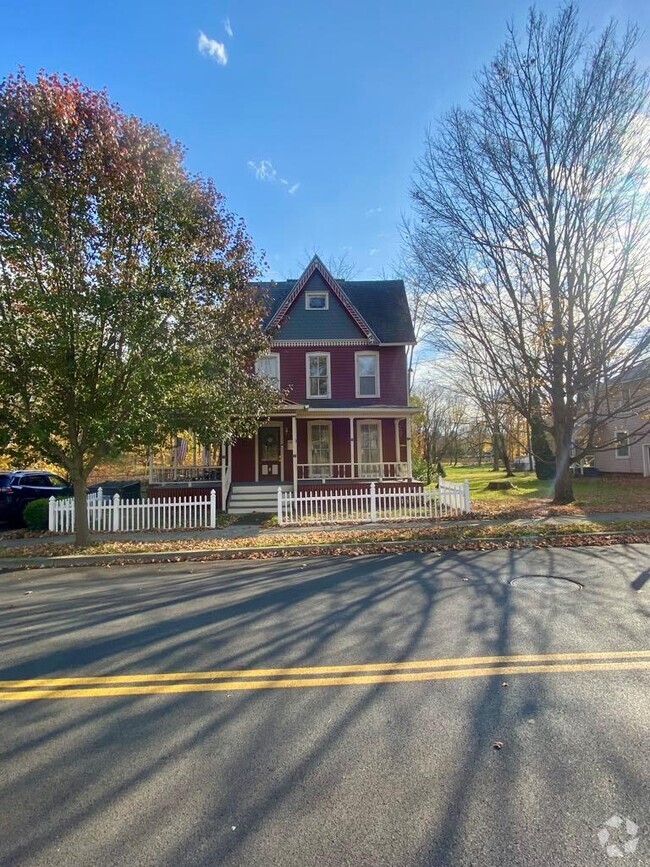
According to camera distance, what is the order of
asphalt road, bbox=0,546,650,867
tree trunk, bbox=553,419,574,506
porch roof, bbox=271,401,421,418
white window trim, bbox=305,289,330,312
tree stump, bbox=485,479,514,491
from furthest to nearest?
tree stump, bbox=485,479,514,491 → white window trim, bbox=305,289,330,312 → porch roof, bbox=271,401,421,418 → tree trunk, bbox=553,419,574,506 → asphalt road, bbox=0,546,650,867

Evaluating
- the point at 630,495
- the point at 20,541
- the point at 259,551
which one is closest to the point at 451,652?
the point at 259,551

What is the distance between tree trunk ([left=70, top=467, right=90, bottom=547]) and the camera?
35.8 feet

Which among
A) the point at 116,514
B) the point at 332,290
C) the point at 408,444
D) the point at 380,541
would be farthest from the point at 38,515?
the point at 332,290

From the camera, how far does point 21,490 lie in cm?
1530

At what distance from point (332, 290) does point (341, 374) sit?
3647 millimetres

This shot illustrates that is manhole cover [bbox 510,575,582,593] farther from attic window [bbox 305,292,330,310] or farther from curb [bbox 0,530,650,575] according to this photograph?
attic window [bbox 305,292,330,310]

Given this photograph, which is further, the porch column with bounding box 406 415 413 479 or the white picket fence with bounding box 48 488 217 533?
the porch column with bounding box 406 415 413 479

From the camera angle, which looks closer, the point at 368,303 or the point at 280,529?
the point at 280,529

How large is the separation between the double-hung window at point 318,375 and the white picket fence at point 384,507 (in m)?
7.84

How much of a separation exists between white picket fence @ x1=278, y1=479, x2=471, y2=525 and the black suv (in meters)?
7.53

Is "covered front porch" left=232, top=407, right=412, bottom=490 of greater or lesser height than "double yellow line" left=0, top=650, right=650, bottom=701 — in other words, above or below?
above

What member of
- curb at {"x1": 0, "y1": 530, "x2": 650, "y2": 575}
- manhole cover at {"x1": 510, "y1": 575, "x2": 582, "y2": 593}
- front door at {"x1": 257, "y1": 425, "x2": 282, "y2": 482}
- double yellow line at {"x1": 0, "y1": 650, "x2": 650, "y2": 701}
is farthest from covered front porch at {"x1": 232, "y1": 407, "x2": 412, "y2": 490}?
double yellow line at {"x1": 0, "y1": 650, "x2": 650, "y2": 701}

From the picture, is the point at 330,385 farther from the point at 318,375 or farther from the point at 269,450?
the point at 269,450

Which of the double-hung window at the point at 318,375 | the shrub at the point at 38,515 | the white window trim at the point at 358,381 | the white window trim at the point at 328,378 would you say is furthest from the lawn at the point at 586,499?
the shrub at the point at 38,515
